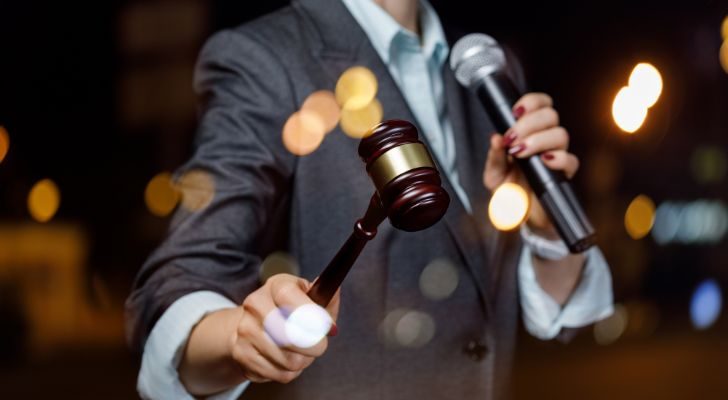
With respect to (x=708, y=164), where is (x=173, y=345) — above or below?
above

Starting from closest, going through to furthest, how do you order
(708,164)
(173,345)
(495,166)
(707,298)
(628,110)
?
(173,345) → (495,166) → (628,110) → (708,164) → (707,298)

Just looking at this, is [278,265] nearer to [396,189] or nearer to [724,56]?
[396,189]

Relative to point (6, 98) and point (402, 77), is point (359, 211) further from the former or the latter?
point (6, 98)

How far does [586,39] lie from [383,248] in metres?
0.33

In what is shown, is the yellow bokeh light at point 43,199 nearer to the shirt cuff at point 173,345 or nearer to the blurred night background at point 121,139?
the blurred night background at point 121,139

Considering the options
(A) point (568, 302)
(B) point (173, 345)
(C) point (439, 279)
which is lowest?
(A) point (568, 302)

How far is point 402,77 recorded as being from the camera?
60 centimetres

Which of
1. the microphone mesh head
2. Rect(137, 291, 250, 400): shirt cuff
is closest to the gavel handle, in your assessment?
Rect(137, 291, 250, 400): shirt cuff

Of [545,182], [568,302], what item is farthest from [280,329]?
[568,302]

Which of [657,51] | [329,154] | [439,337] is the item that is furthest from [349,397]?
[657,51]

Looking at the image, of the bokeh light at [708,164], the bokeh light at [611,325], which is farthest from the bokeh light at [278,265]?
the bokeh light at [708,164]

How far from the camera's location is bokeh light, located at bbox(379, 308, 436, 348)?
59 cm

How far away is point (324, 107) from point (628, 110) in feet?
1.13

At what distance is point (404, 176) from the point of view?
1.19 ft
